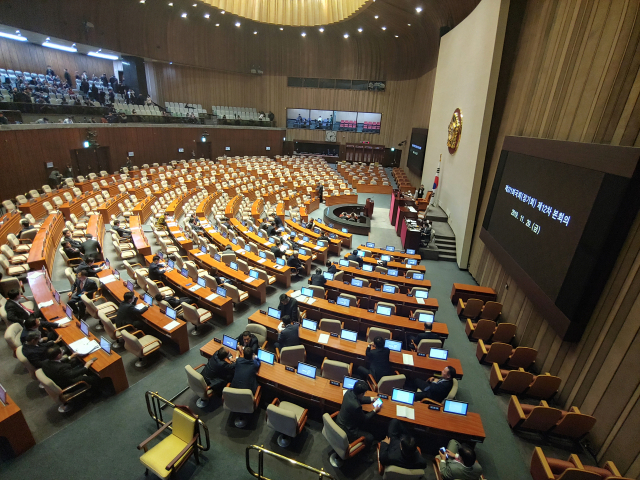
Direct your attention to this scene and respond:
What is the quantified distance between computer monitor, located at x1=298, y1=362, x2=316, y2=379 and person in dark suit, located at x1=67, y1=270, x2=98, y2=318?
200 inches

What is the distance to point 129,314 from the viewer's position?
20.4ft

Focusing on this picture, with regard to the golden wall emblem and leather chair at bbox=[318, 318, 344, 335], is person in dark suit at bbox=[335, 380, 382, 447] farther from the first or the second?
the golden wall emblem

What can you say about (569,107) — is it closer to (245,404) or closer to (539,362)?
(539,362)

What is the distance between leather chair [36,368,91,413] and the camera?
14.4ft

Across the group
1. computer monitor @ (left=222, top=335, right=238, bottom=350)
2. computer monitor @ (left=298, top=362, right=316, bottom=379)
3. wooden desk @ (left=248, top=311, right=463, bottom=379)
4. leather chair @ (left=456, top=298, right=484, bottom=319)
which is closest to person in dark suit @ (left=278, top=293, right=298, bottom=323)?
wooden desk @ (left=248, top=311, right=463, bottom=379)

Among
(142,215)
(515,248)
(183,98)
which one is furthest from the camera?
(183,98)

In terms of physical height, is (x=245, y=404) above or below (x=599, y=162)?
below

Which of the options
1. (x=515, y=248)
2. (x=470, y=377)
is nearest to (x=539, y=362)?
(x=470, y=377)

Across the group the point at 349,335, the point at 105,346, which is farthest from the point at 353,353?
the point at 105,346

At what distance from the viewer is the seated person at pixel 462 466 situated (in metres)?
3.59

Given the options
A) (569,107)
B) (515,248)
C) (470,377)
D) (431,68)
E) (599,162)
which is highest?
(431,68)

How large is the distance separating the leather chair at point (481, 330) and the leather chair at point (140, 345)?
6616mm

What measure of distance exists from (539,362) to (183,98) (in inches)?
1189

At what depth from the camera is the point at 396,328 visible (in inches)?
267
